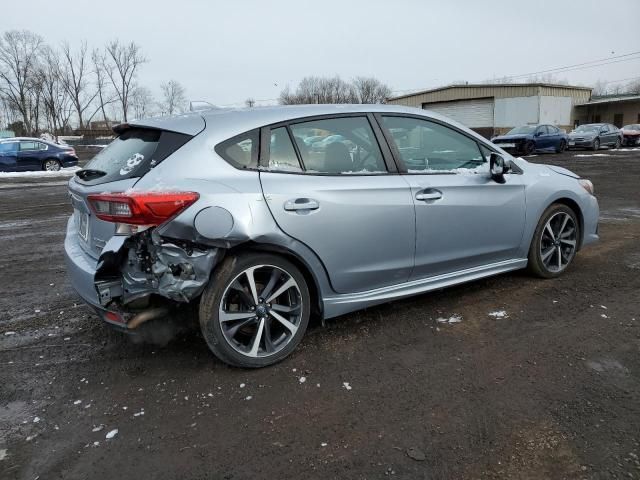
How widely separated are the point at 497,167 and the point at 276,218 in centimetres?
205

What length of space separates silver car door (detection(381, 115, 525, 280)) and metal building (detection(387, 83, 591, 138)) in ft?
138

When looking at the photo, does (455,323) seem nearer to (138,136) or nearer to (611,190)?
(138,136)

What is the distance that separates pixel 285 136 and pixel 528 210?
→ 7.64 feet

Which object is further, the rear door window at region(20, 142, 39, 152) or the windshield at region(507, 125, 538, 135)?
the windshield at region(507, 125, 538, 135)

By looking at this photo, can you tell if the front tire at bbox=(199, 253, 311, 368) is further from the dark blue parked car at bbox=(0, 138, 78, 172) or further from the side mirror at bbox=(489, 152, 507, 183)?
the dark blue parked car at bbox=(0, 138, 78, 172)

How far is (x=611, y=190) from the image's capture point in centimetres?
1115

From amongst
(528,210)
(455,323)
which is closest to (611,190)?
(528,210)

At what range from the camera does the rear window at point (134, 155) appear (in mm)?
2947

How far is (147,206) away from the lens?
2701 millimetres

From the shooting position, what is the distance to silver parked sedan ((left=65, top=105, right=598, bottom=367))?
2.81 meters

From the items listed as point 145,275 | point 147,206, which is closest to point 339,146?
point 147,206

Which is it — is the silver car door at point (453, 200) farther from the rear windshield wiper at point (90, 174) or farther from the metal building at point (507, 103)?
the metal building at point (507, 103)

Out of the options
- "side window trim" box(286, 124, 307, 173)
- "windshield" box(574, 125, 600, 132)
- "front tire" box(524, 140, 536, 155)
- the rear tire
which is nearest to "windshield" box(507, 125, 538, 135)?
"front tire" box(524, 140, 536, 155)

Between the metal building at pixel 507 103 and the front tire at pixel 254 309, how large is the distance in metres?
43.8
